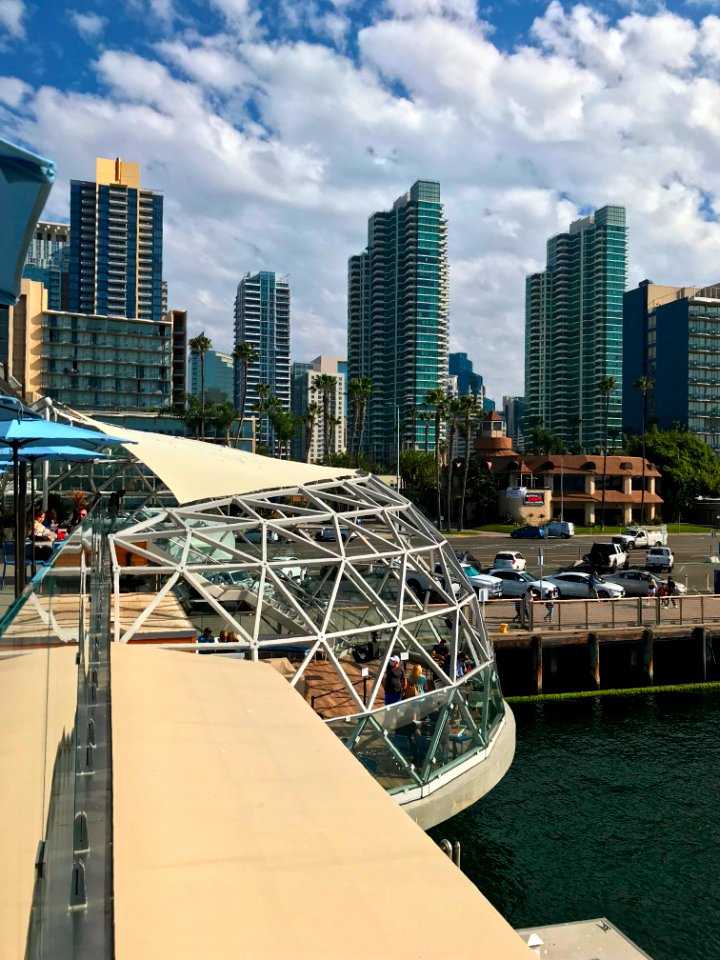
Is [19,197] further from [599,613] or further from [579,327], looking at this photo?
[579,327]

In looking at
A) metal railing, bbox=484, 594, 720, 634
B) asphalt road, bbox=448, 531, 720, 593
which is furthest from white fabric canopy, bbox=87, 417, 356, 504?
asphalt road, bbox=448, 531, 720, 593

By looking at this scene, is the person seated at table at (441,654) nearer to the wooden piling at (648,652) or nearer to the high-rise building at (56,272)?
the wooden piling at (648,652)

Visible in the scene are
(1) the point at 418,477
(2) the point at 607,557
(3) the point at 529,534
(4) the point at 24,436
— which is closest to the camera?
(4) the point at 24,436

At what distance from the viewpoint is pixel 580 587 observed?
3183 cm

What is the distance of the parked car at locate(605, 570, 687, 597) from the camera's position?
3212cm

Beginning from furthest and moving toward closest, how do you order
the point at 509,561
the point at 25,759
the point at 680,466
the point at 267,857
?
the point at 680,466 < the point at 509,561 < the point at 267,857 < the point at 25,759

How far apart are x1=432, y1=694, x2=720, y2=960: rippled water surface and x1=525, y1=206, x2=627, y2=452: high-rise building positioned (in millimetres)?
128438

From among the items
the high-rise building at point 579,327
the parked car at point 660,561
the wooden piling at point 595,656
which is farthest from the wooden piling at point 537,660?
the high-rise building at point 579,327

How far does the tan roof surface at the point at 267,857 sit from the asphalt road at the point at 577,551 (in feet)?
103

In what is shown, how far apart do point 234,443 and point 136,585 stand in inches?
2544

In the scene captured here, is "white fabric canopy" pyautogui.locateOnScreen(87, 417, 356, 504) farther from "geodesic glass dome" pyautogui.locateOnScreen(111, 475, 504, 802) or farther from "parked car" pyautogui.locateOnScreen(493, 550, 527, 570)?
"parked car" pyautogui.locateOnScreen(493, 550, 527, 570)

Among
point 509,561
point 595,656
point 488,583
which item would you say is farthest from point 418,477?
point 595,656

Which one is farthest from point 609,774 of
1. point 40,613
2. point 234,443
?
point 234,443

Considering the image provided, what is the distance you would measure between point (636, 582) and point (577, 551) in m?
16.9
